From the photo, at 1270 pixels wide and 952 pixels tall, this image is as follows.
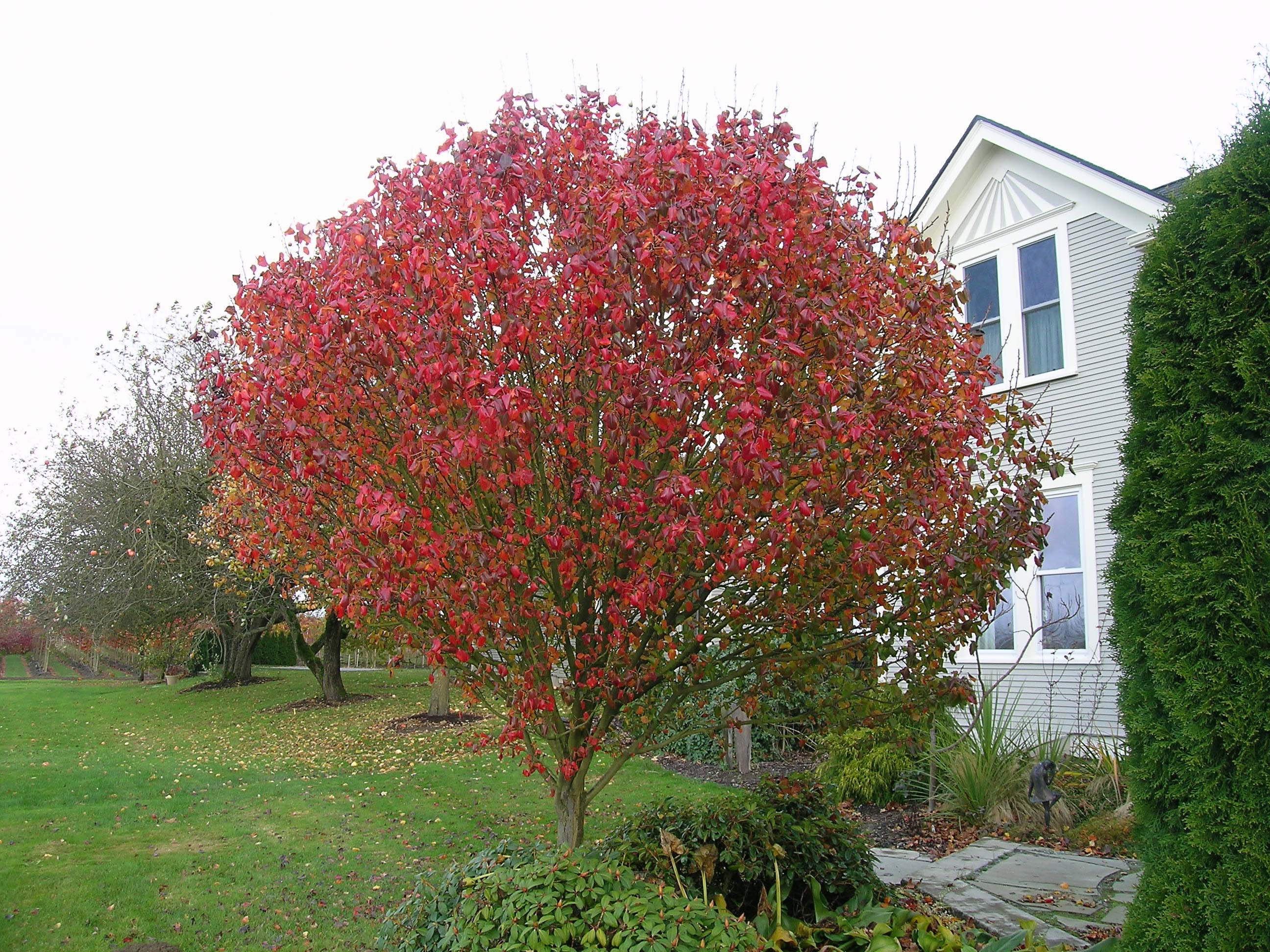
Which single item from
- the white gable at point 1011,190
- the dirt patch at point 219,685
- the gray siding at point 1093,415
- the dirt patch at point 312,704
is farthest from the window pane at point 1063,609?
the dirt patch at point 219,685

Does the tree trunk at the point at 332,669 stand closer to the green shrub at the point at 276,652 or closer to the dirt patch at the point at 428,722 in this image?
the dirt patch at the point at 428,722

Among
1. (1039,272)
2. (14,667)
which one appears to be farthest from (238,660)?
(14,667)

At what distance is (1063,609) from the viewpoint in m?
9.58

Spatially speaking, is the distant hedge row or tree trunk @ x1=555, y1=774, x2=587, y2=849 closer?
tree trunk @ x1=555, y1=774, x2=587, y2=849

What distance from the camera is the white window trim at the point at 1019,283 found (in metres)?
9.73

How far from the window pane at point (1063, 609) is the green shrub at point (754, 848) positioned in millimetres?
6074

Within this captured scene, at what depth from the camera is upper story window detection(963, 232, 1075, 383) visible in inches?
388

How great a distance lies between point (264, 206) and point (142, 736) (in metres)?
12.5

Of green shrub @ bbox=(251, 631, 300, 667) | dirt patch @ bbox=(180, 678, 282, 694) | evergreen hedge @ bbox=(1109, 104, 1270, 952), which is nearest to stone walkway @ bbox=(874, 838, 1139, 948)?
evergreen hedge @ bbox=(1109, 104, 1270, 952)

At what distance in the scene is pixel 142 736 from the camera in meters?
14.2

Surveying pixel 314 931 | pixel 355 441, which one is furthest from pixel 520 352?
pixel 314 931

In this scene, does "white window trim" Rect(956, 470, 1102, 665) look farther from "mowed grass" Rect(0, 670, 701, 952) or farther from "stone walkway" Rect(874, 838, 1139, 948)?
"mowed grass" Rect(0, 670, 701, 952)

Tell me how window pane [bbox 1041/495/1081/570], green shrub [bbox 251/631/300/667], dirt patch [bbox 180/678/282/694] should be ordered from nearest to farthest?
window pane [bbox 1041/495/1081/570], dirt patch [bbox 180/678/282/694], green shrub [bbox 251/631/300/667]

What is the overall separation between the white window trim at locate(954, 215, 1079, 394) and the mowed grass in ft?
20.3
